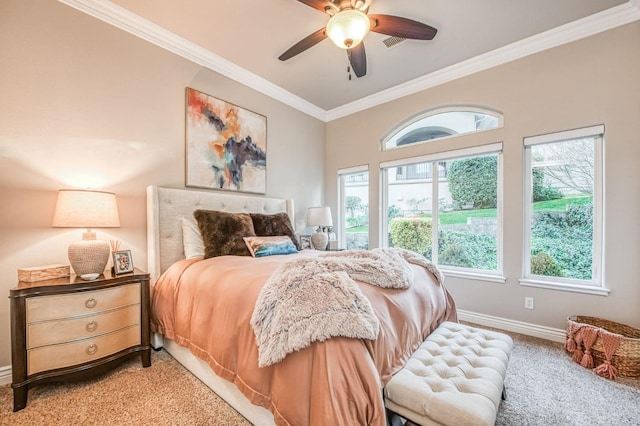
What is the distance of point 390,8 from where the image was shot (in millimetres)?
2287

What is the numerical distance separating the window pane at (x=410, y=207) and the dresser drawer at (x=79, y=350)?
10.3 ft

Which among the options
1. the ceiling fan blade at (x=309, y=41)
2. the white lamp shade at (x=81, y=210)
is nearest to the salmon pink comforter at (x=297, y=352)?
the white lamp shade at (x=81, y=210)

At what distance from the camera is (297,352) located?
1.12 meters

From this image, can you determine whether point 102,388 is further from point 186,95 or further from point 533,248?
point 533,248

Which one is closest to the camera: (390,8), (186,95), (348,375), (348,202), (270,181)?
(348,375)

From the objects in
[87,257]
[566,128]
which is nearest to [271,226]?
[87,257]

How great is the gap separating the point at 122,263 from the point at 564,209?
4.04 m

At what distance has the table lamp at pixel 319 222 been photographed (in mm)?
3588

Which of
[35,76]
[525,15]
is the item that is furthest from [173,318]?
[525,15]

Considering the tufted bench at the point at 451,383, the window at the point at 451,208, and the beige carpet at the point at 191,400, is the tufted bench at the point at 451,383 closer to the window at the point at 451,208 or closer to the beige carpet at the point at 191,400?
the beige carpet at the point at 191,400

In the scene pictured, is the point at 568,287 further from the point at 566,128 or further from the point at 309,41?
the point at 309,41

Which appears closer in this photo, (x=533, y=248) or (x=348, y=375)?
(x=348, y=375)

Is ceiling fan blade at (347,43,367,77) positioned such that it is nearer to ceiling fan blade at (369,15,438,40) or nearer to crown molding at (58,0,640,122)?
ceiling fan blade at (369,15,438,40)

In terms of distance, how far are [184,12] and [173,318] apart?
101 inches
